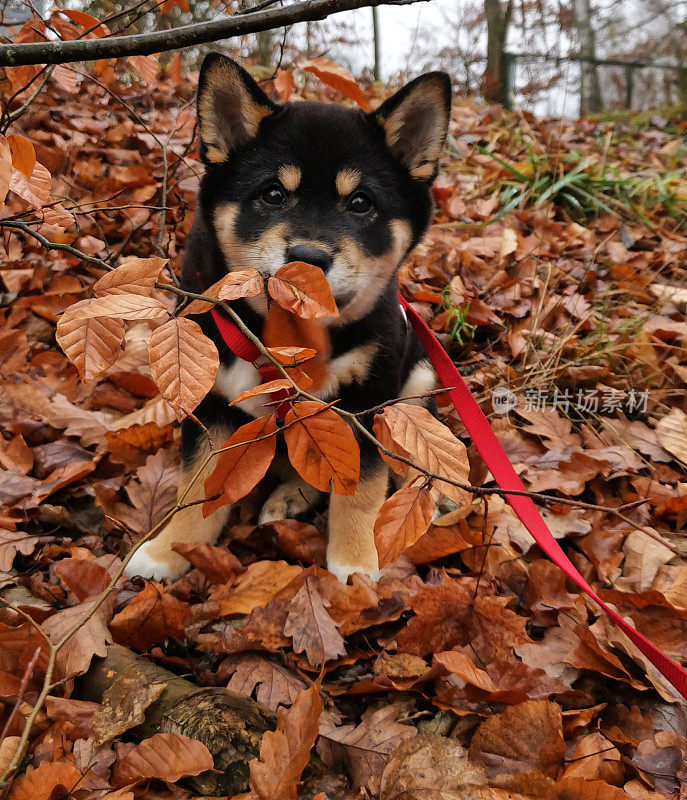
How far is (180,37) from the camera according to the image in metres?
1.01

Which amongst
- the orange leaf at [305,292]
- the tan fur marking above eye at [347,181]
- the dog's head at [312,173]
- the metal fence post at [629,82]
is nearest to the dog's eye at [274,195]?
the dog's head at [312,173]

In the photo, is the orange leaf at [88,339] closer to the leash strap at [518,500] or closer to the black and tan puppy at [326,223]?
the black and tan puppy at [326,223]

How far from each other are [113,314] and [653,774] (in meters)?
→ 1.56

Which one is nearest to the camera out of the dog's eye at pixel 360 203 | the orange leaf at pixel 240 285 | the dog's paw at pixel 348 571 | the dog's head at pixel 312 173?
the orange leaf at pixel 240 285

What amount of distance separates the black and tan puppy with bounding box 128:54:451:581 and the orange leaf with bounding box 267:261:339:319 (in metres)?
0.44

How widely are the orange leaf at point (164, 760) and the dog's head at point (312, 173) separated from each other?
1.17 m

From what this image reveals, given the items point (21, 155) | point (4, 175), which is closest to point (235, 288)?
point (4, 175)

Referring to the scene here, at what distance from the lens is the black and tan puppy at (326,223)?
1.85 meters

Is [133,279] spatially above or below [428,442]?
above

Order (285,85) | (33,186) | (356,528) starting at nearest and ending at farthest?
(33,186)
(356,528)
(285,85)

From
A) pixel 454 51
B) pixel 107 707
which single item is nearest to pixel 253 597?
pixel 107 707

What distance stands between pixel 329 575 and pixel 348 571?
0.12 m

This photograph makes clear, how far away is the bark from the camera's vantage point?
130cm
